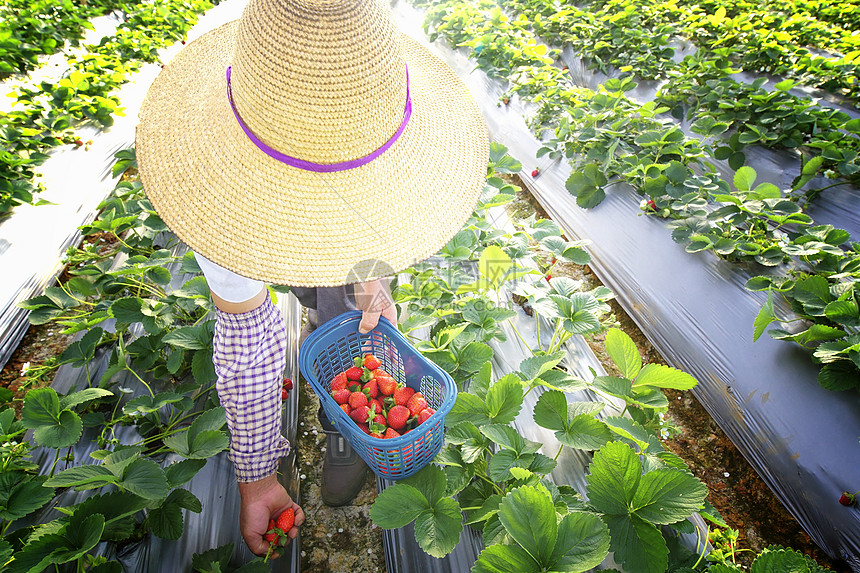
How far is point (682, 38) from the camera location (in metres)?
3.79

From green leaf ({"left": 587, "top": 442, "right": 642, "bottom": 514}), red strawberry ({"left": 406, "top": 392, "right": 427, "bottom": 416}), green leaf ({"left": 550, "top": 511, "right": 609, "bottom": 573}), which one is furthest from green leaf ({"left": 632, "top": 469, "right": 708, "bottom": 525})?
red strawberry ({"left": 406, "top": 392, "right": 427, "bottom": 416})

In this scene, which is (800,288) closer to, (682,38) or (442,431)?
(442,431)

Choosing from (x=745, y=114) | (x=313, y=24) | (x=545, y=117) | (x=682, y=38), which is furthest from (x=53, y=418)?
(x=682, y=38)

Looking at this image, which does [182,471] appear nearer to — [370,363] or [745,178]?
[370,363]

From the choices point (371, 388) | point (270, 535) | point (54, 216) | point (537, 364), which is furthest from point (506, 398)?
point (54, 216)

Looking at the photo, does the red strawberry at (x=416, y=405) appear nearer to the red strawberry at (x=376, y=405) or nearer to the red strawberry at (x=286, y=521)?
the red strawberry at (x=376, y=405)

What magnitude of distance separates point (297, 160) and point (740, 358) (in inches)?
72.9

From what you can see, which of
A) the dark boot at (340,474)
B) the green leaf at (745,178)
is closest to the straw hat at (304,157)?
the dark boot at (340,474)

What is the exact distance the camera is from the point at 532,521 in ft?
3.05

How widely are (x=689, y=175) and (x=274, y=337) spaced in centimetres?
217

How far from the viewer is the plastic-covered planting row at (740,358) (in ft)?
4.92

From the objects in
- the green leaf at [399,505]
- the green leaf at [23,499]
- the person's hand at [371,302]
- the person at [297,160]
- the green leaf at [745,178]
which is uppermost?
the person at [297,160]

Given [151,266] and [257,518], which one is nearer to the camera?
[257,518]

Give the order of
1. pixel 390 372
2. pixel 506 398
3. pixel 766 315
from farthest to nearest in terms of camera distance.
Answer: pixel 390 372, pixel 766 315, pixel 506 398
